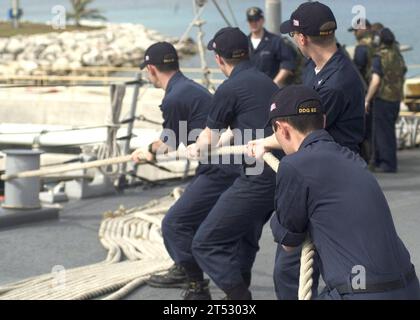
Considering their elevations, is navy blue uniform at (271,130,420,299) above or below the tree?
above

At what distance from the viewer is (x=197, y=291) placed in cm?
623

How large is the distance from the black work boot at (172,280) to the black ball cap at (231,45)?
1467mm

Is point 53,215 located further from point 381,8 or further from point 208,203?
point 381,8

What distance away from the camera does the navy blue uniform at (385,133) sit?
36.6 feet

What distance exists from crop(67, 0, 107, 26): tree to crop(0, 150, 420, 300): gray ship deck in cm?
4992

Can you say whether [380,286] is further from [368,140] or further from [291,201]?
[368,140]

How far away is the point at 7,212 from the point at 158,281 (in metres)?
2.32

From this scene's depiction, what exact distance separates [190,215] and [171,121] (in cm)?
57

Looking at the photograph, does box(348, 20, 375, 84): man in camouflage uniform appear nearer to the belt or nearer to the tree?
the belt

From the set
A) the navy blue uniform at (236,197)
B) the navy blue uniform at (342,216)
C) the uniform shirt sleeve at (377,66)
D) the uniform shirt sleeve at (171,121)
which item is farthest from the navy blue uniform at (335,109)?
the uniform shirt sleeve at (377,66)

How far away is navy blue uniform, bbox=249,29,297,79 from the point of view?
410 inches

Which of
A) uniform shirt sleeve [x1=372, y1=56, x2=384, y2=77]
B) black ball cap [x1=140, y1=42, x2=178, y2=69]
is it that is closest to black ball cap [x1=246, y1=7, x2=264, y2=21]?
uniform shirt sleeve [x1=372, y1=56, x2=384, y2=77]

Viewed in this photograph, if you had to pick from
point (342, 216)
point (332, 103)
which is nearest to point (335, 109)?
point (332, 103)

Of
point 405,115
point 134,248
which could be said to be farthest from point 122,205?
point 405,115
